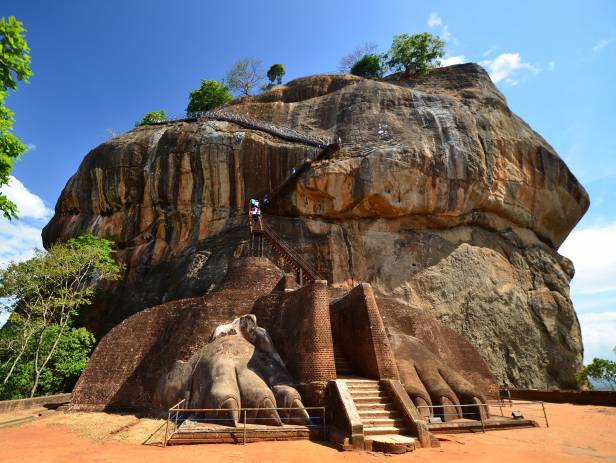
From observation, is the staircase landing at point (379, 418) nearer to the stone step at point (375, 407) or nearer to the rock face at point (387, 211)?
the stone step at point (375, 407)

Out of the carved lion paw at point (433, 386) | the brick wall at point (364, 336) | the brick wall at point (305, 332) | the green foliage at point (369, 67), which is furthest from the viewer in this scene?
the green foliage at point (369, 67)

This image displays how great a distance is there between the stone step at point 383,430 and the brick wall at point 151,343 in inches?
232

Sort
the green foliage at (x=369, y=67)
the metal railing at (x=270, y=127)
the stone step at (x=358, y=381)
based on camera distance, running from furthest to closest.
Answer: the green foliage at (x=369, y=67), the metal railing at (x=270, y=127), the stone step at (x=358, y=381)

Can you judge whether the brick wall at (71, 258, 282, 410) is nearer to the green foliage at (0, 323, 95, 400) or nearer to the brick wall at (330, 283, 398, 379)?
the brick wall at (330, 283, 398, 379)

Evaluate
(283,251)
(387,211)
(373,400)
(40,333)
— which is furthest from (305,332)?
(387,211)

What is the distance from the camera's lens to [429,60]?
3400 cm

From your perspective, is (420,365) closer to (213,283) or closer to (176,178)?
(213,283)

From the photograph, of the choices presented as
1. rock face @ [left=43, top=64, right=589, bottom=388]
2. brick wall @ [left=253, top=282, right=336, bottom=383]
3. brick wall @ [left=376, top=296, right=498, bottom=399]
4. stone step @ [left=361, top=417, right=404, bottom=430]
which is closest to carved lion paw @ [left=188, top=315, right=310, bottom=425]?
brick wall @ [left=253, top=282, right=336, bottom=383]

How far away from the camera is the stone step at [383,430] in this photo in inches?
304

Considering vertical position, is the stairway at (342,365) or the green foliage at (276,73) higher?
the green foliage at (276,73)

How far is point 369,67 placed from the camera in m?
40.4

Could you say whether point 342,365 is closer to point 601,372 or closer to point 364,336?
point 364,336

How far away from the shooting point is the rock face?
22453 mm

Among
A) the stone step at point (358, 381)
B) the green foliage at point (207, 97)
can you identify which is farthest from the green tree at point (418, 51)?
the stone step at point (358, 381)
